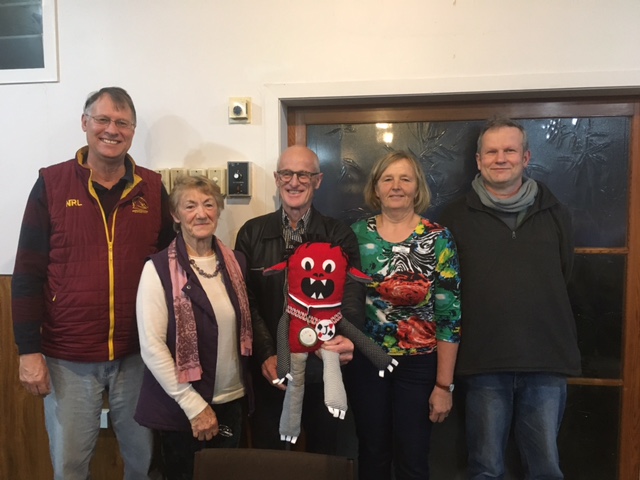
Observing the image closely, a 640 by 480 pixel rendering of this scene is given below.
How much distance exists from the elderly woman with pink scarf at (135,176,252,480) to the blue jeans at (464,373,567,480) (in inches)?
31.5

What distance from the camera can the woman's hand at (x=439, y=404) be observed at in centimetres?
137

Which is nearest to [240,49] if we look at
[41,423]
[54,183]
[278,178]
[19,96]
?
[278,178]

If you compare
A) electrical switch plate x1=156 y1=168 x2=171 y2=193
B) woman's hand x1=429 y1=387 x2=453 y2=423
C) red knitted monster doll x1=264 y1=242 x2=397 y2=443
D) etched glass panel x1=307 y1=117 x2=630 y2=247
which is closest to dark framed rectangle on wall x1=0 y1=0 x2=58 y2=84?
electrical switch plate x1=156 y1=168 x2=171 y2=193

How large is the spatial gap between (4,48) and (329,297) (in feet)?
5.97

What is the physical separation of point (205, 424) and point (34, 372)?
577mm

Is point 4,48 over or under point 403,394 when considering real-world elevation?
over

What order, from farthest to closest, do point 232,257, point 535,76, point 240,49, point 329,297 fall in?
point 240,49
point 535,76
point 232,257
point 329,297

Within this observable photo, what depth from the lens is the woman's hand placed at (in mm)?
1368

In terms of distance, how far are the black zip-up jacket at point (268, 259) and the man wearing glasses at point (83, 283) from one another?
34cm

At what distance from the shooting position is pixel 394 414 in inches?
55.8

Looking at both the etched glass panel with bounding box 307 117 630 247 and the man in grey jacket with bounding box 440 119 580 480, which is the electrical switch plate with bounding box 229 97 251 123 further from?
the man in grey jacket with bounding box 440 119 580 480

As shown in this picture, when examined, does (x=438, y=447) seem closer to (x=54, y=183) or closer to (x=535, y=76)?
(x=535, y=76)

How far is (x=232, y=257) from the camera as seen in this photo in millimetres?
1358

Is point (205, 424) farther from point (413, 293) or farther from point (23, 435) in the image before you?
point (23, 435)
